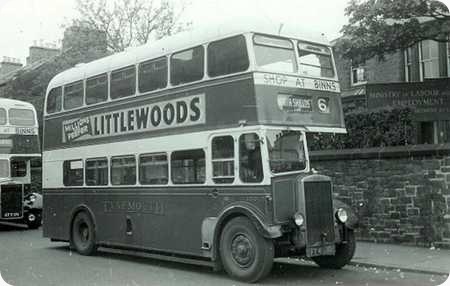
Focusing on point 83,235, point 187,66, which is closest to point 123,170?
point 83,235

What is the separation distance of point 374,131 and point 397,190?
2.12 meters

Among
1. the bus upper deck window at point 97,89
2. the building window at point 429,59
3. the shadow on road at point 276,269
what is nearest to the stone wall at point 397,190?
the shadow on road at point 276,269

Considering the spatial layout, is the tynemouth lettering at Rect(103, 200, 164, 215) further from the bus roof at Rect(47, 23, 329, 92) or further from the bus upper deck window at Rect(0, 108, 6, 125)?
the bus upper deck window at Rect(0, 108, 6, 125)

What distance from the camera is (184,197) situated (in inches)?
411

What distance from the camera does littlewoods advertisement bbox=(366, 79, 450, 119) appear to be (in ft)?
40.8

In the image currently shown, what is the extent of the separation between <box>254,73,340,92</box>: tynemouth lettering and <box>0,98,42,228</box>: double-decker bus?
12522 millimetres

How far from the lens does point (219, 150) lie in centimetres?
975

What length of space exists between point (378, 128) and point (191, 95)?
569 cm

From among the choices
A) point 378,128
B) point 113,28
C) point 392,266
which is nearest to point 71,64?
point 113,28

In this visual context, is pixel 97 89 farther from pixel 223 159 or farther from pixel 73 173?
pixel 223 159

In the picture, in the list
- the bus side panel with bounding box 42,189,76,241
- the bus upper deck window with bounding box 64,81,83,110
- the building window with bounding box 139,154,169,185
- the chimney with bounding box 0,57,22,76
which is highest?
the chimney with bounding box 0,57,22,76

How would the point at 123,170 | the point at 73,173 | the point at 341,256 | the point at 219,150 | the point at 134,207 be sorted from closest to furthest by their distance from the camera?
the point at 219,150
the point at 341,256
the point at 134,207
the point at 123,170
the point at 73,173

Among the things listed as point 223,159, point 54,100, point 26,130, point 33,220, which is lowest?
point 33,220

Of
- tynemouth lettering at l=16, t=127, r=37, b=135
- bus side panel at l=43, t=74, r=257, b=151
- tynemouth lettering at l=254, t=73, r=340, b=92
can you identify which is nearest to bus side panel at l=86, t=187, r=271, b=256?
bus side panel at l=43, t=74, r=257, b=151
